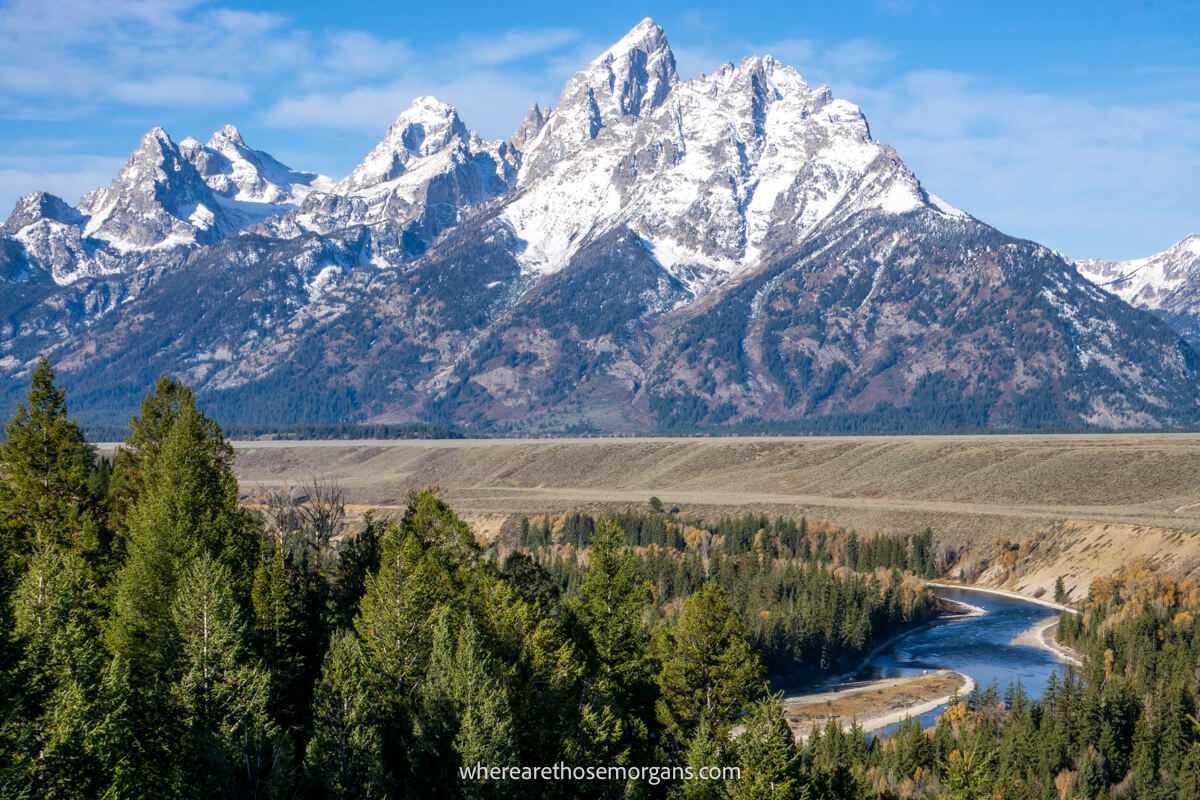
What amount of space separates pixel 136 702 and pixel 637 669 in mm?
21340

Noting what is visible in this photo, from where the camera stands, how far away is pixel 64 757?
28406 mm

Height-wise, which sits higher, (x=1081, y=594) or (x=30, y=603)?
(x=30, y=603)

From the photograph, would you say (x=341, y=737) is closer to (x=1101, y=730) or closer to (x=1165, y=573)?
(x=1101, y=730)

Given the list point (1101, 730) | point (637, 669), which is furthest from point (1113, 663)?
point (637, 669)

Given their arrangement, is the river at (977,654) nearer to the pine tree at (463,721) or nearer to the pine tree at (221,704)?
the pine tree at (463,721)

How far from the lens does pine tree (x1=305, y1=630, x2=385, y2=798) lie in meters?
35.3

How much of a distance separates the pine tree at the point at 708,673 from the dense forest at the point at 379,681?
0.09 meters

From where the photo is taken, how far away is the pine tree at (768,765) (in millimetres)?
37750

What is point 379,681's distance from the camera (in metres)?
43.9

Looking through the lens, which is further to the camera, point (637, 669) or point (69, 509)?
point (69, 509)

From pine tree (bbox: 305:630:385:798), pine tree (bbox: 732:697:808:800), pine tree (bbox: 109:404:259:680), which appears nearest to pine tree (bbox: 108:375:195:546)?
pine tree (bbox: 109:404:259:680)

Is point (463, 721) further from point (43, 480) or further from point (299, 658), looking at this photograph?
point (43, 480)

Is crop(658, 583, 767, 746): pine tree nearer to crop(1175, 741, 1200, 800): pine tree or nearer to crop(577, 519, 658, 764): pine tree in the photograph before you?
crop(577, 519, 658, 764): pine tree

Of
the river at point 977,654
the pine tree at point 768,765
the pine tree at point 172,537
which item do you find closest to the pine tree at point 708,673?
the pine tree at point 768,765
